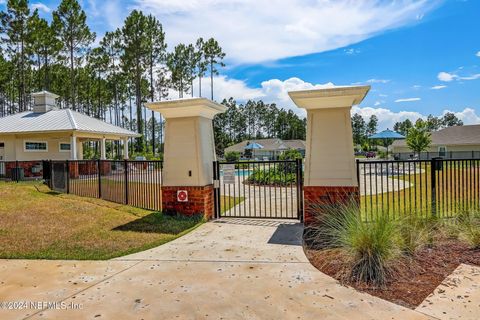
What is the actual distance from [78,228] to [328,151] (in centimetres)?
552

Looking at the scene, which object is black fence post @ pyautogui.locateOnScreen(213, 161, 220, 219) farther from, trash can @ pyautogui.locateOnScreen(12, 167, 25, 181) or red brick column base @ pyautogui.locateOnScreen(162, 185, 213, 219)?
trash can @ pyautogui.locateOnScreen(12, 167, 25, 181)

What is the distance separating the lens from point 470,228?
5340mm

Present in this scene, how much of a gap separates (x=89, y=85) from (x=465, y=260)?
46502mm

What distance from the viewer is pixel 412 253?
4809mm

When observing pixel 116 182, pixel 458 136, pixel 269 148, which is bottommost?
pixel 116 182

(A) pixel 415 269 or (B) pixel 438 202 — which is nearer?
(A) pixel 415 269

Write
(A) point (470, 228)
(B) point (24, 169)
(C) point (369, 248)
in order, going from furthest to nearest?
(B) point (24, 169), (A) point (470, 228), (C) point (369, 248)

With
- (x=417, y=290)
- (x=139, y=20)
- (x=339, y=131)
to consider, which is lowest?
(x=417, y=290)

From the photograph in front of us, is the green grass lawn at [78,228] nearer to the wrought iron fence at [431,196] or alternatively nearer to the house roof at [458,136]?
the wrought iron fence at [431,196]

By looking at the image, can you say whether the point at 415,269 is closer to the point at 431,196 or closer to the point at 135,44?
the point at 431,196

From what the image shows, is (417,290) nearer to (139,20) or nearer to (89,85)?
(139,20)

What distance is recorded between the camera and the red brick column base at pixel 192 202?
774 centimetres

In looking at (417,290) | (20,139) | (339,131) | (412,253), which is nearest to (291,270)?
(417,290)

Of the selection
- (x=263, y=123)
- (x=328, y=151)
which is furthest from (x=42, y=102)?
(x=263, y=123)
